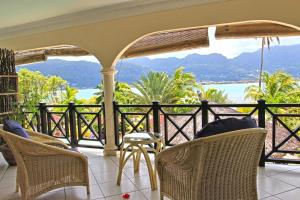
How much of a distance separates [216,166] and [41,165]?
180 centimetres

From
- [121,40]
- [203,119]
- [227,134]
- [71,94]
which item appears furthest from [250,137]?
[71,94]

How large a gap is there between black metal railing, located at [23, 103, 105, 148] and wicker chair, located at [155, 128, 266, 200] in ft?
9.22

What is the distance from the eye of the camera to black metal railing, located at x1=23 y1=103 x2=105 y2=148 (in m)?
4.95

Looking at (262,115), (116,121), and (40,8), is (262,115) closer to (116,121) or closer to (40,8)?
(116,121)

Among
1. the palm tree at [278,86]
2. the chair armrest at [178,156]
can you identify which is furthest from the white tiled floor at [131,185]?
the palm tree at [278,86]

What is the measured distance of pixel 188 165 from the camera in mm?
2109

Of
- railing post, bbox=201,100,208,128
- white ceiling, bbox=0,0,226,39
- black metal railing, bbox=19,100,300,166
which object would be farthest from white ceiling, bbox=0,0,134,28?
railing post, bbox=201,100,208,128

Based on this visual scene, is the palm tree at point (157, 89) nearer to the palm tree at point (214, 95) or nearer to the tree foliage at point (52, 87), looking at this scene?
the palm tree at point (214, 95)

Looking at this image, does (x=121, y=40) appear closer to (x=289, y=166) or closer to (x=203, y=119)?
(x=203, y=119)

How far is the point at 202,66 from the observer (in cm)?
1634

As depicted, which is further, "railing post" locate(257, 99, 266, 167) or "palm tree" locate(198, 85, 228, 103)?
"palm tree" locate(198, 85, 228, 103)

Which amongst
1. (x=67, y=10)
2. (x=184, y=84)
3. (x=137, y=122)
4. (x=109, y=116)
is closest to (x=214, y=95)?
(x=184, y=84)

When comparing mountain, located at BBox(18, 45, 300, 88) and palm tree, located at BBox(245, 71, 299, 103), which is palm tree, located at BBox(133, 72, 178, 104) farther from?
palm tree, located at BBox(245, 71, 299, 103)

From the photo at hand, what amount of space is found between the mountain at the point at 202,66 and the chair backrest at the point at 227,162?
11.3 m
